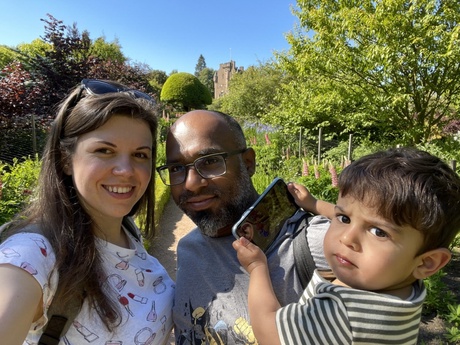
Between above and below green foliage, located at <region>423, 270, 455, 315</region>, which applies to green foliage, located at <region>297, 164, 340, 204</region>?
above

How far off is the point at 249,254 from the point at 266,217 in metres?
0.22

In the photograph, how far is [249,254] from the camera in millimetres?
1285

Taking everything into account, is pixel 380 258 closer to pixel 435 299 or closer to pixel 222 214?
pixel 222 214

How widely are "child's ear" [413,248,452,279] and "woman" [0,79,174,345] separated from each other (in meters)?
1.03

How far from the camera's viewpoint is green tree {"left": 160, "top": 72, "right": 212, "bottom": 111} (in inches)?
1409

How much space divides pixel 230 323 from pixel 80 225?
718 mm

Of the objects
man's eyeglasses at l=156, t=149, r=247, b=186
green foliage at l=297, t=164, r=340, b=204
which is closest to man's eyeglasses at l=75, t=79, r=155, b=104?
man's eyeglasses at l=156, t=149, r=247, b=186

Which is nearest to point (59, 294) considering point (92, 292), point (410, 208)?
point (92, 292)

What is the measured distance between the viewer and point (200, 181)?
1541mm

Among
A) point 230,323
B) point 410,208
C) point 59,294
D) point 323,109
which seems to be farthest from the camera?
point 323,109

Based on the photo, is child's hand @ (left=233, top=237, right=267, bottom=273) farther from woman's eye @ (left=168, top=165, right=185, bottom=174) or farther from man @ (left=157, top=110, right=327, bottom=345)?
woman's eye @ (left=168, top=165, right=185, bottom=174)

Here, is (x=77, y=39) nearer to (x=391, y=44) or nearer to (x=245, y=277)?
(x=391, y=44)

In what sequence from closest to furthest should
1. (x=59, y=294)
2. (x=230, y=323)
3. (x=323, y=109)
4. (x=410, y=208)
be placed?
1. (x=410, y=208)
2. (x=59, y=294)
3. (x=230, y=323)
4. (x=323, y=109)

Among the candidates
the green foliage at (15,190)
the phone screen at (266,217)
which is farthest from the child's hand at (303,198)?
the green foliage at (15,190)
